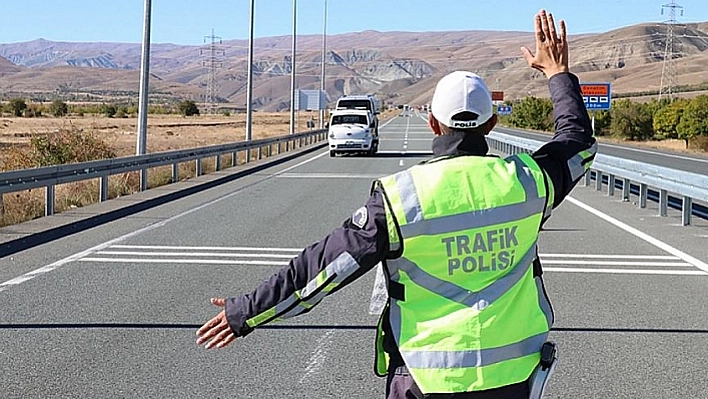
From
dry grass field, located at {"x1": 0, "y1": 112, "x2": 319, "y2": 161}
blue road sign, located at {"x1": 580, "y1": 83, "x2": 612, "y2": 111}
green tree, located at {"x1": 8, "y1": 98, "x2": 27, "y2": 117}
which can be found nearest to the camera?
dry grass field, located at {"x1": 0, "y1": 112, "x2": 319, "y2": 161}

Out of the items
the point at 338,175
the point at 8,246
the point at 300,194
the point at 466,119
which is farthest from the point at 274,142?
the point at 466,119

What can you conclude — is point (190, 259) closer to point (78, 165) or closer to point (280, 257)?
point (280, 257)

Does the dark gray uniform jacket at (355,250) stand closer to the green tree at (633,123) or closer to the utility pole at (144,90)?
the utility pole at (144,90)

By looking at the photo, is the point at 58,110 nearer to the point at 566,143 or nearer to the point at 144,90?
the point at 144,90

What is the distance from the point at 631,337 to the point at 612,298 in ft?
5.97

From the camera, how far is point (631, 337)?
852 cm

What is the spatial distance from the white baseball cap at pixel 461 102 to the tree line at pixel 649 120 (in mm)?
58596

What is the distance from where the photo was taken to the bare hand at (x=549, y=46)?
4008 mm

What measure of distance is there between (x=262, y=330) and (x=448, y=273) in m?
5.68

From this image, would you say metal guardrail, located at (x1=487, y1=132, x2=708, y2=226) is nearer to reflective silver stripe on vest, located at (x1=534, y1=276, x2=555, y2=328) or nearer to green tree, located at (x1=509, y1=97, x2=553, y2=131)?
reflective silver stripe on vest, located at (x1=534, y1=276, x2=555, y2=328)

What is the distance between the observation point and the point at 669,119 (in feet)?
245

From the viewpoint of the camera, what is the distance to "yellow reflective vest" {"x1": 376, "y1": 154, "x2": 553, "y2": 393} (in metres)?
3.24

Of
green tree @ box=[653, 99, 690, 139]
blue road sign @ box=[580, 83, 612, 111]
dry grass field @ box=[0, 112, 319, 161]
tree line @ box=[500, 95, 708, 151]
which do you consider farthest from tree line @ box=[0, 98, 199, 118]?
blue road sign @ box=[580, 83, 612, 111]

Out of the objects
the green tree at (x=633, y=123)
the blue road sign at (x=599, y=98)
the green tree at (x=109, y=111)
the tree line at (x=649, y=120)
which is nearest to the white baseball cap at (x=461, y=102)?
the blue road sign at (x=599, y=98)
